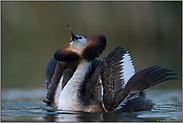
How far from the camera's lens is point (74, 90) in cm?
557

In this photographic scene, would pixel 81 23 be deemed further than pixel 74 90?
Yes

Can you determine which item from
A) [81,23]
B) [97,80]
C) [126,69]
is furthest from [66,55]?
[81,23]

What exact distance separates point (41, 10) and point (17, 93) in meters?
22.2

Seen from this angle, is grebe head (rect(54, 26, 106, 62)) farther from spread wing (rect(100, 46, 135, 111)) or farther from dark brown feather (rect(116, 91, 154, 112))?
dark brown feather (rect(116, 91, 154, 112))

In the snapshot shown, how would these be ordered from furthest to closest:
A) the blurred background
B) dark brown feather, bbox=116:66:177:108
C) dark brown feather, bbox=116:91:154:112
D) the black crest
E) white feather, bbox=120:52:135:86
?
1. the blurred background
2. the black crest
3. white feather, bbox=120:52:135:86
4. dark brown feather, bbox=116:91:154:112
5. dark brown feather, bbox=116:66:177:108

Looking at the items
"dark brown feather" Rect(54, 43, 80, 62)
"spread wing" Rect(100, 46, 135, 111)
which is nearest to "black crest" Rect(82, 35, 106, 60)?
"dark brown feather" Rect(54, 43, 80, 62)

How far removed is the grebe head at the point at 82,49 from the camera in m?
5.70

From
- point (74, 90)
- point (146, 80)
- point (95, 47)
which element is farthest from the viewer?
point (95, 47)

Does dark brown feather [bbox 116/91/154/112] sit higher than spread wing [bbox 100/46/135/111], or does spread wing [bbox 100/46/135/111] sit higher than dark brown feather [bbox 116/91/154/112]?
spread wing [bbox 100/46/135/111]

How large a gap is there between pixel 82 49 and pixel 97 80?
72 cm

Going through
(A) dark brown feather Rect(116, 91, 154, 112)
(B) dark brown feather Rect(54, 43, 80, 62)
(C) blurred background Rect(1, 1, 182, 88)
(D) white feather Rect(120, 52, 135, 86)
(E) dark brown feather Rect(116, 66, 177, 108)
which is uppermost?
(C) blurred background Rect(1, 1, 182, 88)

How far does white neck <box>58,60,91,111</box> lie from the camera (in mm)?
5441

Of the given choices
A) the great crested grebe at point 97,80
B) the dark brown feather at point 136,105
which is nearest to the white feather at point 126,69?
the great crested grebe at point 97,80

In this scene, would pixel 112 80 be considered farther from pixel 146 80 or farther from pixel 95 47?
pixel 95 47
